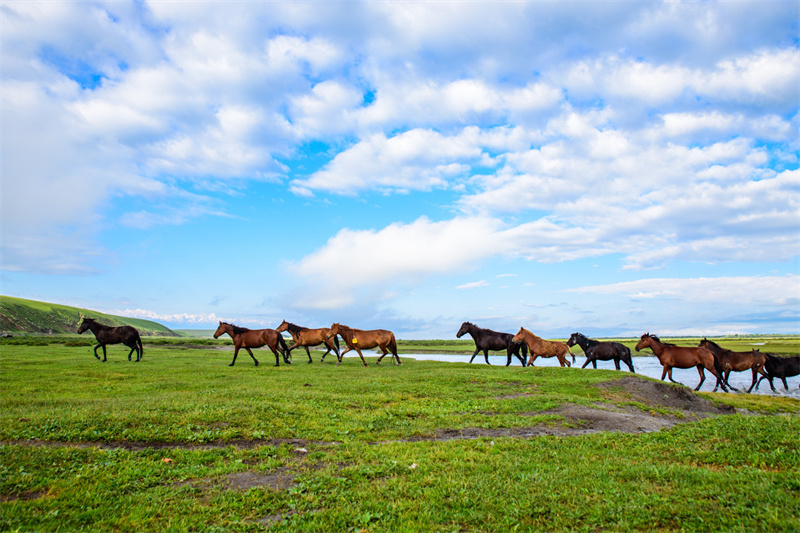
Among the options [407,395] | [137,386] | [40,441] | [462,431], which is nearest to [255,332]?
[137,386]

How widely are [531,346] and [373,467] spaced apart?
2160 centimetres

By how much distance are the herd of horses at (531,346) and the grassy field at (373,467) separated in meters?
12.4

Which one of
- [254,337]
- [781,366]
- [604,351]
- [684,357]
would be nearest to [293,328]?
[254,337]

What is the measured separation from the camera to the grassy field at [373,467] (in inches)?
216

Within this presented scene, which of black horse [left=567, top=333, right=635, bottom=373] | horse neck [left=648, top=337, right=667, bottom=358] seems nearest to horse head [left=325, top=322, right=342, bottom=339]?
black horse [left=567, top=333, right=635, bottom=373]

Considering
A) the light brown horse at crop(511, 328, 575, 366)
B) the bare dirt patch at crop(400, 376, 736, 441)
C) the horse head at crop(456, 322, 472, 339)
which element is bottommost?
the bare dirt patch at crop(400, 376, 736, 441)

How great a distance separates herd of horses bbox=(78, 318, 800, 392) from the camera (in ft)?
78.0

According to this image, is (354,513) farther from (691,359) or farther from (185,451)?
(691,359)

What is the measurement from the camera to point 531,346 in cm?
2688

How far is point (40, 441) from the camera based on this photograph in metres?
8.92

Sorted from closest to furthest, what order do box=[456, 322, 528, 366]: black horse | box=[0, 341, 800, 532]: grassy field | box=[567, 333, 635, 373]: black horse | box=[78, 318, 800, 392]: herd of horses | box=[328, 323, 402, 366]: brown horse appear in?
box=[0, 341, 800, 532]: grassy field → box=[78, 318, 800, 392]: herd of horses → box=[328, 323, 402, 366]: brown horse → box=[456, 322, 528, 366]: black horse → box=[567, 333, 635, 373]: black horse

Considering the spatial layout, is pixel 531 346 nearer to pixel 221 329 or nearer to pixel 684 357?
pixel 684 357

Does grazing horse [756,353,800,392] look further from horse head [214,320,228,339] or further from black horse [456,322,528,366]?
horse head [214,320,228,339]

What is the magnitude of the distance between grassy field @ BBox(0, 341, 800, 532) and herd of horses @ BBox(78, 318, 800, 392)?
40.6 feet
